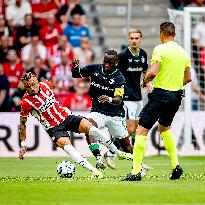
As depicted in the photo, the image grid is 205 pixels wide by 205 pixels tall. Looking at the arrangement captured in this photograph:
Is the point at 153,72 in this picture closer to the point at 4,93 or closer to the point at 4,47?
the point at 4,93

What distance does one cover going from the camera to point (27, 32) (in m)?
24.3

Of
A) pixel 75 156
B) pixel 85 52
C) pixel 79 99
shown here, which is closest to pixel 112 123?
pixel 75 156

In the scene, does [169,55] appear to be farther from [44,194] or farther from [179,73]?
[44,194]

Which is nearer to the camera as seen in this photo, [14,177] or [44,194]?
[44,194]

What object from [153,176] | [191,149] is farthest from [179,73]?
[191,149]

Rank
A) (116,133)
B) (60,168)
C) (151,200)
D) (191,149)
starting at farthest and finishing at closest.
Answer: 1. (191,149)
2. (116,133)
3. (60,168)
4. (151,200)

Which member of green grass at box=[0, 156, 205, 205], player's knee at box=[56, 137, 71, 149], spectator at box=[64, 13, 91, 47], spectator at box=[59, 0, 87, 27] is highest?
spectator at box=[59, 0, 87, 27]

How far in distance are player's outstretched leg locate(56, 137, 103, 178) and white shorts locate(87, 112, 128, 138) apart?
5.48 ft

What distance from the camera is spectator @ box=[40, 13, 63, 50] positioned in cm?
2448

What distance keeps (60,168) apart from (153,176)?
142 centimetres

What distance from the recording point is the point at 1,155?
21.1 meters

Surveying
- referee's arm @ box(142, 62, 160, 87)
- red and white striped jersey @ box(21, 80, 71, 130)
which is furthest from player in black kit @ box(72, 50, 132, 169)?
referee's arm @ box(142, 62, 160, 87)

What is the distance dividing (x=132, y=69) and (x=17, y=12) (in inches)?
312

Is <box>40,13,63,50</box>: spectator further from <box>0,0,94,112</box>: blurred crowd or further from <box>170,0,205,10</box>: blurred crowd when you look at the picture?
<box>170,0,205,10</box>: blurred crowd
